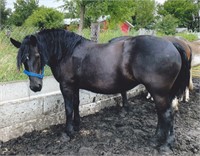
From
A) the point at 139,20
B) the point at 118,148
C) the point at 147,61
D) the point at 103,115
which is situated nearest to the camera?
the point at 147,61

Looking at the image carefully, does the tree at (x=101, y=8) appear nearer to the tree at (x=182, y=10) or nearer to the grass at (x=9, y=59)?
the grass at (x=9, y=59)

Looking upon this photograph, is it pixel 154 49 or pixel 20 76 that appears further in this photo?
pixel 20 76

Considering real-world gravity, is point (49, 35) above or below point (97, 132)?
above

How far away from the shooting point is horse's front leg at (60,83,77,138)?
300 centimetres

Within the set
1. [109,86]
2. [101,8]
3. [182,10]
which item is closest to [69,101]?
[109,86]

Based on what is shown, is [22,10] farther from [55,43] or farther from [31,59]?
[31,59]

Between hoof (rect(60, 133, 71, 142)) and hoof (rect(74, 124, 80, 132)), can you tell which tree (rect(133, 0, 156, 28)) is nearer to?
hoof (rect(74, 124, 80, 132))

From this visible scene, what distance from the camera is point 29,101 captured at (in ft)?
10.6

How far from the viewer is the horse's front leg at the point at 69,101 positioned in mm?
3004

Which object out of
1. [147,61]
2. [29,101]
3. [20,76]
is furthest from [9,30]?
[147,61]

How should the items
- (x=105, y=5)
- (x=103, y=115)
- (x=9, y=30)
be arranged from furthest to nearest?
(x=105, y=5) → (x=9, y=30) → (x=103, y=115)

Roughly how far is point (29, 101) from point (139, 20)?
93.7ft

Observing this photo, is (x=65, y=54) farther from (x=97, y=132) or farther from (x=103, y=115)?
(x=103, y=115)

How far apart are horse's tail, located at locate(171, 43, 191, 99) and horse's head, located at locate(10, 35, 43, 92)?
1601mm
